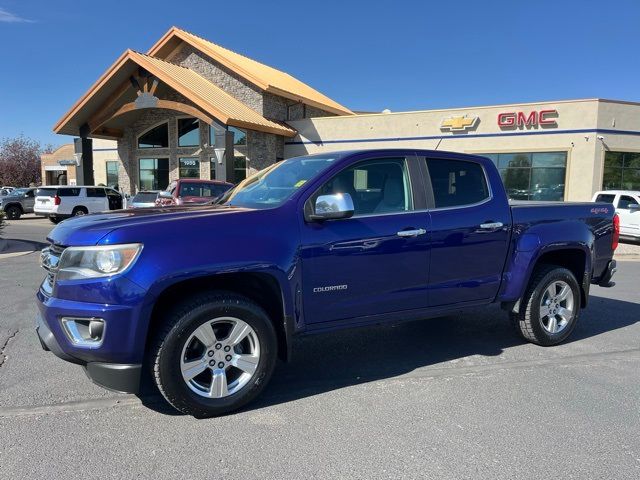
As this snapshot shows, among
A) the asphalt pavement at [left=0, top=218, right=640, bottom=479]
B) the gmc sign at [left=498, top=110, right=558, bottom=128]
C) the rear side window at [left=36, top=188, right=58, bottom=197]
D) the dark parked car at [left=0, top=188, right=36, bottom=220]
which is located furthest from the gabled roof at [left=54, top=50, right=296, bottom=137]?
the asphalt pavement at [left=0, top=218, right=640, bottom=479]

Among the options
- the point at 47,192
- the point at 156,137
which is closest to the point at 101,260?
the point at 47,192

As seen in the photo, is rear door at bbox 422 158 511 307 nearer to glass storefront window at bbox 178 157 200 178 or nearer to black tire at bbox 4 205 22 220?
glass storefront window at bbox 178 157 200 178

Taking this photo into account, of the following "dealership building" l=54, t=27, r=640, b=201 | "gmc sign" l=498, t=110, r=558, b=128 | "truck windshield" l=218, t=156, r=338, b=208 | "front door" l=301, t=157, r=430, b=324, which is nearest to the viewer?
"front door" l=301, t=157, r=430, b=324

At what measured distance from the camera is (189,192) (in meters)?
15.7

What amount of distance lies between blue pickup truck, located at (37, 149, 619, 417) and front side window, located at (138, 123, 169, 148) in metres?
26.0

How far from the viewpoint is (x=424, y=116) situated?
23391 mm

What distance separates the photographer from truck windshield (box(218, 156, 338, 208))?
394 centimetres

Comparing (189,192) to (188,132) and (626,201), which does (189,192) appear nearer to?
(626,201)

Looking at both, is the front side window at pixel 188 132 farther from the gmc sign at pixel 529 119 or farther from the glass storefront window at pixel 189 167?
the gmc sign at pixel 529 119

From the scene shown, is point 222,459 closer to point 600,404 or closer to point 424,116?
point 600,404

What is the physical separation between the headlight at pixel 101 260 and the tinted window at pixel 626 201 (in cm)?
1581

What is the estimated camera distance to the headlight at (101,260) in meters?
3.12

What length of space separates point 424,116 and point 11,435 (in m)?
22.4

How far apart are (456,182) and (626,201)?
1331cm
